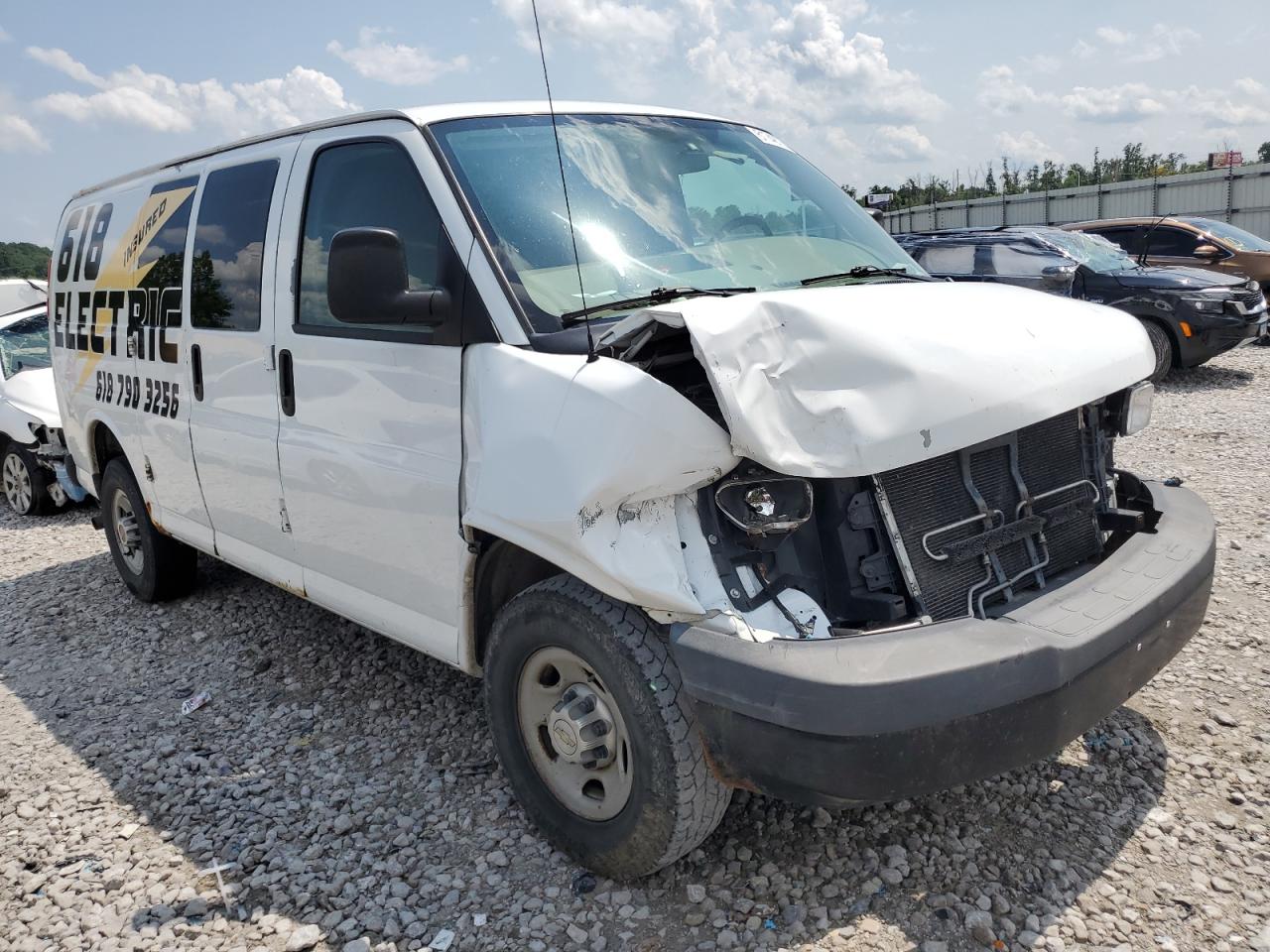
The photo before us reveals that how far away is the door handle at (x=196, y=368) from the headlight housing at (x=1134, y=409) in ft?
11.8

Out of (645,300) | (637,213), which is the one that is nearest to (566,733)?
(645,300)

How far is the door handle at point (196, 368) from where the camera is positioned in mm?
4273

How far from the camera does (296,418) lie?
3.64 m

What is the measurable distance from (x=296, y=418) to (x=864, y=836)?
241 centimetres

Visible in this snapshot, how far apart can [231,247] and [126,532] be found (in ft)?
7.90

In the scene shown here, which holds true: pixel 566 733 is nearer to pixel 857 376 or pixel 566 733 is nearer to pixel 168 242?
pixel 857 376

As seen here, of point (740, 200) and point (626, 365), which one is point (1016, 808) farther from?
point (740, 200)

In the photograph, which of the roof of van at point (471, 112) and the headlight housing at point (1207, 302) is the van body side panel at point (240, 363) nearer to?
the roof of van at point (471, 112)

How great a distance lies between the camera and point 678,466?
2371mm

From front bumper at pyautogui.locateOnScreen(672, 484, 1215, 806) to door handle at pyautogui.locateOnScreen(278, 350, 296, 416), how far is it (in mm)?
1966

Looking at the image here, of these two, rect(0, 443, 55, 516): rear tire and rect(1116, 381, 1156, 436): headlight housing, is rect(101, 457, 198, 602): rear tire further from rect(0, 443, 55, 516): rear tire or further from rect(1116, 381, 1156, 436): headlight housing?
rect(1116, 381, 1156, 436): headlight housing

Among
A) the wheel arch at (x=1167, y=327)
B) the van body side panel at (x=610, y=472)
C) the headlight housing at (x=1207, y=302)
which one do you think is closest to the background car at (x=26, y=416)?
the van body side panel at (x=610, y=472)

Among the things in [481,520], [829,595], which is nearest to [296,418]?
[481,520]

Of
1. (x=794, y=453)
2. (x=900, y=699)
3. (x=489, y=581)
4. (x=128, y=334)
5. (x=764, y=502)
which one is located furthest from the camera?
(x=128, y=334)
